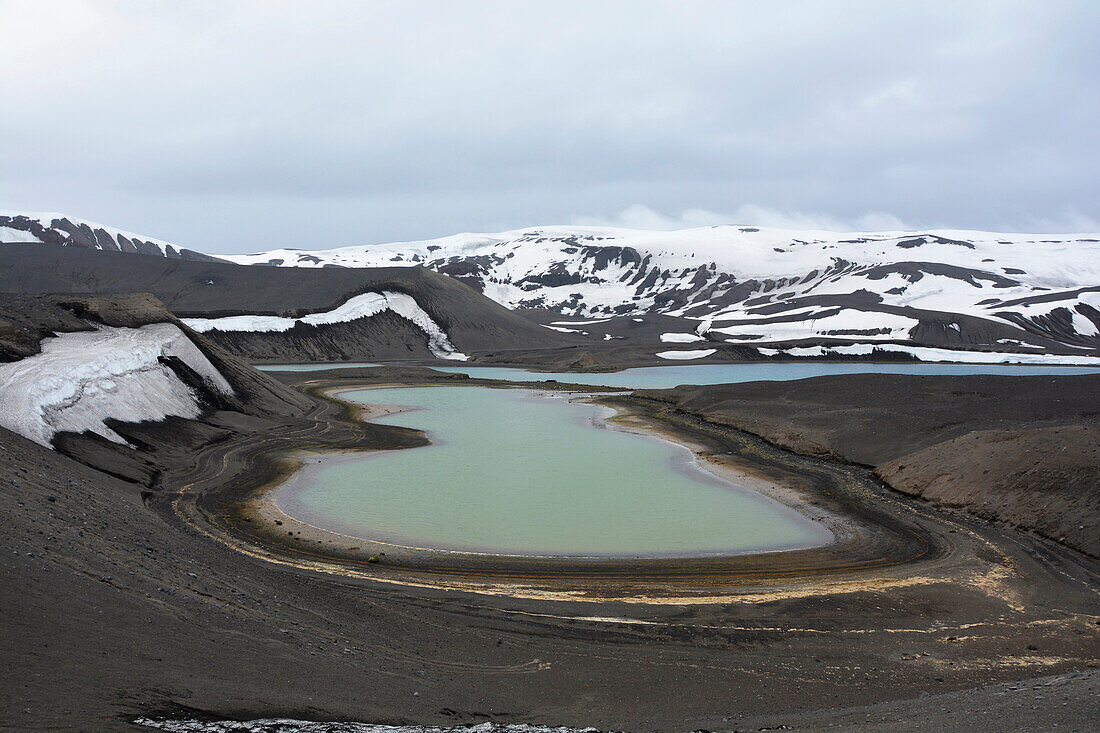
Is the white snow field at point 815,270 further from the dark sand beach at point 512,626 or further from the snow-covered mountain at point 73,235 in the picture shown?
the dark sand beach at point 512,626

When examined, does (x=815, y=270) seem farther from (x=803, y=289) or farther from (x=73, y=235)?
(x=73, y=235)

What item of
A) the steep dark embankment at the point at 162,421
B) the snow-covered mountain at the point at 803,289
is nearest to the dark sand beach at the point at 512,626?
the steep dark embankment at the point at 162,421

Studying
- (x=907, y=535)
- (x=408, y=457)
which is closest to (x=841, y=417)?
(x=907, y=535)

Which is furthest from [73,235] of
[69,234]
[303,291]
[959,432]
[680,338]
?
[959,432]

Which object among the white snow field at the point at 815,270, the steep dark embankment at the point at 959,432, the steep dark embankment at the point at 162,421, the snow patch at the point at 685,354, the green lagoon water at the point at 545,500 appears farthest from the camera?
the white snow field at the point at 815,270

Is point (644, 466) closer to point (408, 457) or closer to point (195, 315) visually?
point (408, 457)
